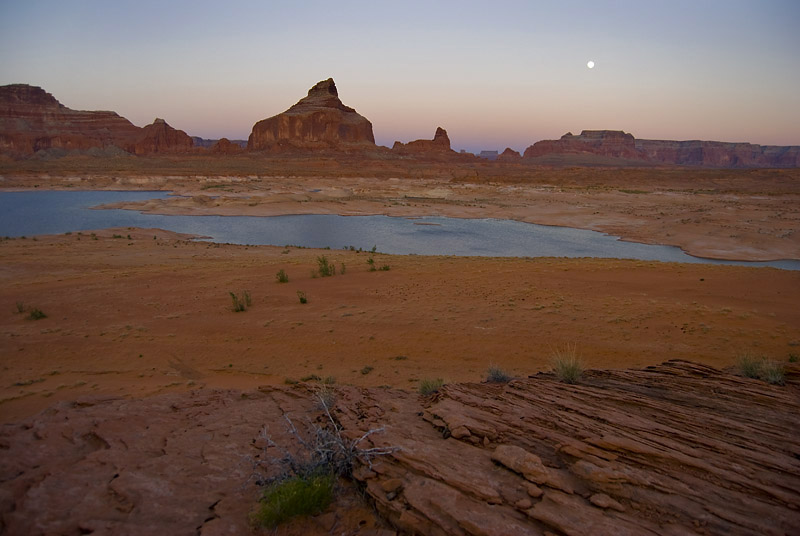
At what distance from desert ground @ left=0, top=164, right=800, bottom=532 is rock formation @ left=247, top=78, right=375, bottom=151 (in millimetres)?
93654

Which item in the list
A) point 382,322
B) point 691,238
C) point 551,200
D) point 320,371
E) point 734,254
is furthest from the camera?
point 551,200

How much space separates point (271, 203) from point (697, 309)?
111 ft

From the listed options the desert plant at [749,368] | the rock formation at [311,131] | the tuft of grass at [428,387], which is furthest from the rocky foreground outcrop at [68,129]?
the desert plant at [749,368]

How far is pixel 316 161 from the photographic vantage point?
85.6m

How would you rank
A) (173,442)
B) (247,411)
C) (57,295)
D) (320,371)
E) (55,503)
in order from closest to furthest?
(55,503) < (173,442) < (247,411) < (320,371) < (57,295)

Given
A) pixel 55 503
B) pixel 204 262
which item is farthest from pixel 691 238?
pixel 55 503

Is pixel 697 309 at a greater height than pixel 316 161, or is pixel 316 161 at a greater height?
pixel 316 161

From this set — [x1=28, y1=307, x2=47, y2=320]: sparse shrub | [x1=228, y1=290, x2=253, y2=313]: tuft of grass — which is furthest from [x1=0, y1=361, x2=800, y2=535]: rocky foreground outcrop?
[x1=28, y1=307, x2=47, y2=320]: sparse shrub

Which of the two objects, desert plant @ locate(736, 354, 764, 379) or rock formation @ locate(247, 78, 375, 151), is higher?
rock formation @ locate(247, 78, 375, 151)

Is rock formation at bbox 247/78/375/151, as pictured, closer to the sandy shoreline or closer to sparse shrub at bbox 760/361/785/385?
the sandy shoreline

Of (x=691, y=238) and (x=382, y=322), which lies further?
(x=691, y=238)

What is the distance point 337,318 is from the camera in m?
9.70

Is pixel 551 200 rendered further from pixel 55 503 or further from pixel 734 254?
pixel 55 503

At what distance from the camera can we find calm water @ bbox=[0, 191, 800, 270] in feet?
76.2
